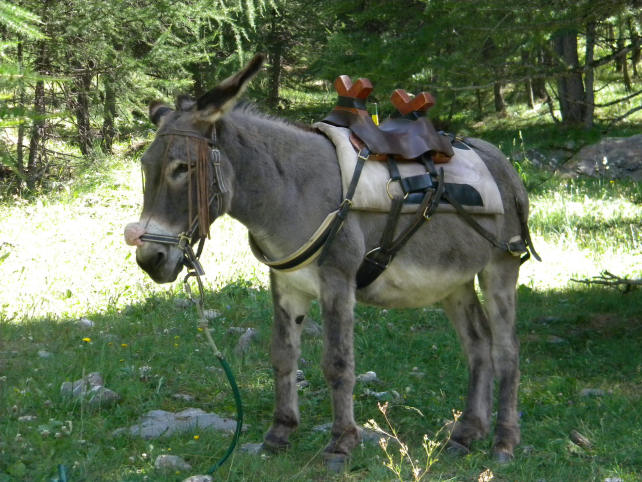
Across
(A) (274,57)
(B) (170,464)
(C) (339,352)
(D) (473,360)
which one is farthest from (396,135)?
(A) (274,57)

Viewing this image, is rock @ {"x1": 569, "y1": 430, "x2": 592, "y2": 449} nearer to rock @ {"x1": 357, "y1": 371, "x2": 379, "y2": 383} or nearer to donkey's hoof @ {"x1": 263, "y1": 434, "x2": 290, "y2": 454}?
rock @ {"x1": 357, "y1": 371, "x2": 379, "y2": 383}

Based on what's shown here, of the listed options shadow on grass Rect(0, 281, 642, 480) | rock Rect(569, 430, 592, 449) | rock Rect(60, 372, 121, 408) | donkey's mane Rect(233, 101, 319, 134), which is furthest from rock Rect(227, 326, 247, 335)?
rock Rect(569, 430, 592, 449)

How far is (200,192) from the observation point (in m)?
4.16

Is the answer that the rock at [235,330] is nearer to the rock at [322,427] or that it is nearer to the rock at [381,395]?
the rock at [381,395]

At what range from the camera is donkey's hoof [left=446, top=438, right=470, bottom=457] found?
512cm

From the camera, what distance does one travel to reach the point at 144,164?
421 centimetres

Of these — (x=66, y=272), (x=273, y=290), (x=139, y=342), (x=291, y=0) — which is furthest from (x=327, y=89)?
(x=273, y=290)

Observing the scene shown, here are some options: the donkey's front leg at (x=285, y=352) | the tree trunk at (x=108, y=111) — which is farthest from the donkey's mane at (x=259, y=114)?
the tree trunk at (x=108, y=111)

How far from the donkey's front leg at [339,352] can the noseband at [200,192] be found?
0.79 m

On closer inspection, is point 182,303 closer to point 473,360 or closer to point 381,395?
point 381,395

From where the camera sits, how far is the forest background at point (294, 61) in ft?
20.3

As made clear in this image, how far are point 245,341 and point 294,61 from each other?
49.8 feet

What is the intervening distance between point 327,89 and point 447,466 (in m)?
18.8

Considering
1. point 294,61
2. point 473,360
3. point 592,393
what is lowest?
point 592,393
